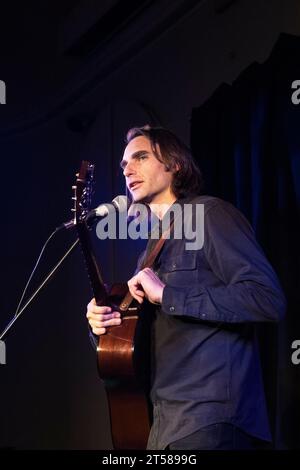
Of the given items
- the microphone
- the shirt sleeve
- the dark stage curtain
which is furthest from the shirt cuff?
the dark stage curtain

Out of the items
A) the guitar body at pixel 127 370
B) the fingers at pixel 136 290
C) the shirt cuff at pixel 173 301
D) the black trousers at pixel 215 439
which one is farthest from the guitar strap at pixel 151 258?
the black trousers at pixel 215 439

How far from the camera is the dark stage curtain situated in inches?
88.0

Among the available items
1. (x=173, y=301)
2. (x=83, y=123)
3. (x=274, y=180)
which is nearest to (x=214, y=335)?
(x=173, y=301)

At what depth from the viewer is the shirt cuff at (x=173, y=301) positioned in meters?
1.64

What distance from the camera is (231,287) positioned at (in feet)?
5.30

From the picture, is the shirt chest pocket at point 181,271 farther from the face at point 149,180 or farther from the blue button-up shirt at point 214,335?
the face at point 149,180

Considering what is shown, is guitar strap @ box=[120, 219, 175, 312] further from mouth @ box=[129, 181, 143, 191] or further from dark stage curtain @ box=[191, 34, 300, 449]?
dark stage curtain @ box=[191, 34, 300, 449]

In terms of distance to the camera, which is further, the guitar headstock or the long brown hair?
the long brown hair

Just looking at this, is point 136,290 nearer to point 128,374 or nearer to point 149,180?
point 128,374

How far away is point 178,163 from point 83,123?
2.32m

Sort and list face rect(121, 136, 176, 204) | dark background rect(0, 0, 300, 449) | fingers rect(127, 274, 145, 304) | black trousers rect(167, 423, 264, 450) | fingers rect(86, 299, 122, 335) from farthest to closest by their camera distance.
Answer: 1. dark background rect(0, 0, 300, 449)
2. face rect(121, 136, 176, 204)
3. fingers rect(86, 299, 122, 335)
4. fingers rect(127, 274, 145, 304)
5. black trousers rect(167, 423, 264, 450)
